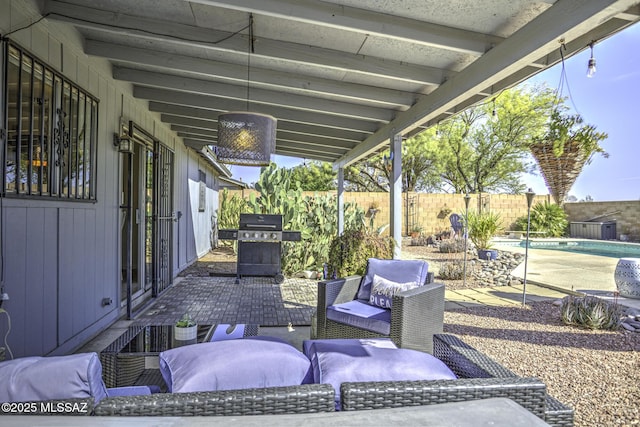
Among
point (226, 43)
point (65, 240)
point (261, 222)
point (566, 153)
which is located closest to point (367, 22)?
point (226, 43)

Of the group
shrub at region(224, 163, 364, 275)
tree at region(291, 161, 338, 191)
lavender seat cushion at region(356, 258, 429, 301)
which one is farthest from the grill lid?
tree at region(291, 161, 338, 191)

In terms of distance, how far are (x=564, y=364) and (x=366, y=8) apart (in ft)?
9.86

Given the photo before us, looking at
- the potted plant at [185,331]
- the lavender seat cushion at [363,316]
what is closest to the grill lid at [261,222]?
the lavender seat cushion at [363,316]

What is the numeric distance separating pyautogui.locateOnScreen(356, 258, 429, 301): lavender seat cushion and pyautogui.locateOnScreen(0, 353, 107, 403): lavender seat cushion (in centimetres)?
265

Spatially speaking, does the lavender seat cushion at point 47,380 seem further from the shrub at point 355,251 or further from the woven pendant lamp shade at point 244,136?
the shrub at point 355,251

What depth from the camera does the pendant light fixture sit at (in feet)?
10.7

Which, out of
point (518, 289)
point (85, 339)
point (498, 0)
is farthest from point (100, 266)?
point (518, 289)

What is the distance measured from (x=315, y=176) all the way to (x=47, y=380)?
22440 millimetres

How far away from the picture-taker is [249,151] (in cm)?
333

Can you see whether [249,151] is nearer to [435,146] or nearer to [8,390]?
[8,390]

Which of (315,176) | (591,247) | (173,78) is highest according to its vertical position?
(315,176)

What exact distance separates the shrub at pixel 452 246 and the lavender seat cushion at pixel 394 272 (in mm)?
6912

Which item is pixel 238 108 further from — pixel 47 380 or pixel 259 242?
pixel 47 380

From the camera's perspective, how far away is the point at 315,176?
23.4 meters
